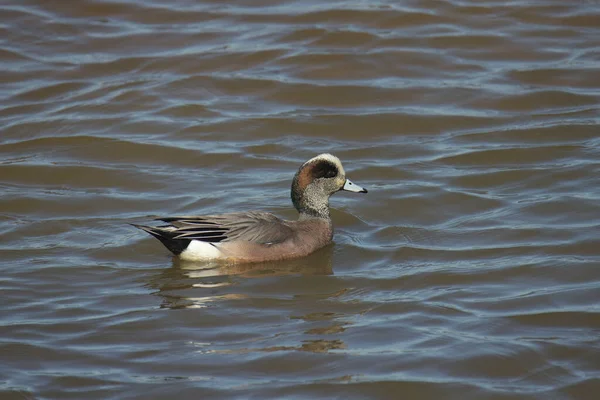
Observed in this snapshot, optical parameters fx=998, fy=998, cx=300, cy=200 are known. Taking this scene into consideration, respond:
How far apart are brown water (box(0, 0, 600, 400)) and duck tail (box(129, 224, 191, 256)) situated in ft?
0.44

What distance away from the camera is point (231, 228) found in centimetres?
719

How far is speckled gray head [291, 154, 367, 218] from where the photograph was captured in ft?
25.3

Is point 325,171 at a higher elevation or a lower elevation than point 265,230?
higher

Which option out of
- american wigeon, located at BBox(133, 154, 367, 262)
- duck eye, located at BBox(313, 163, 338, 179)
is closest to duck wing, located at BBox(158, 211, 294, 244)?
american wigeon, located at BBox(133, 154, 367, 262)

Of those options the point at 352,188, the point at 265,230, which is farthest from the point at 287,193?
the point at 265,230

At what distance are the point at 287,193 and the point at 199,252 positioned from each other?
152cm

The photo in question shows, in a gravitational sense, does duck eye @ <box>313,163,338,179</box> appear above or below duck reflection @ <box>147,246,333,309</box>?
above

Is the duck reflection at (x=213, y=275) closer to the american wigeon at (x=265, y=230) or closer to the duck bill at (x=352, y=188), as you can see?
the american wigeon at (x=265, y=230)

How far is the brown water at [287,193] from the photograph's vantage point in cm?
537

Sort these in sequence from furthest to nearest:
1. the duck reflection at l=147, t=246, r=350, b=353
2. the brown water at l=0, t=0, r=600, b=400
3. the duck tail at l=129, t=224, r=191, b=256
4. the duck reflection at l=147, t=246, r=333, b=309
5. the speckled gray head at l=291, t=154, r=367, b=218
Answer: the speckled gray head at l=291, t=154, r=367, b=218
the duck tail at l=129, t=224, r=191, b=256
the duck reflection at l=147, t=246, r=333, b=309
the duck reflection at l=147, t=246, r=350, b=353
the brown water at l=0, t=0, r=600, b=400

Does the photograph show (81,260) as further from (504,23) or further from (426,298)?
(504,23)

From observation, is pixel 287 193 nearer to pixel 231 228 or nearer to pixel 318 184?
pixel 318 184

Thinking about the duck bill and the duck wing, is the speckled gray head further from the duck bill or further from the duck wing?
the duck wing

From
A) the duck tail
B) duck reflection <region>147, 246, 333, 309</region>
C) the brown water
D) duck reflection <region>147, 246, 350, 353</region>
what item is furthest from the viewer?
the duck tail
